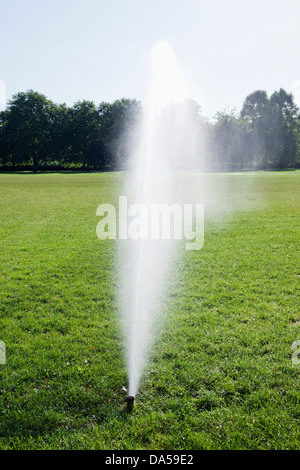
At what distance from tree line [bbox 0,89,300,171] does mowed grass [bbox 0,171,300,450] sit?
67.7 m

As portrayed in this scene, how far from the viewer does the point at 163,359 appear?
4020mm

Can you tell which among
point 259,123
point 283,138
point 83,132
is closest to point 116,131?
point 83,132

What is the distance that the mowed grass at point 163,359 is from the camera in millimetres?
2959

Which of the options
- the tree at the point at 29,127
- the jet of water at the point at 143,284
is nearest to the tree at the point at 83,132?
the tree at the point at 29,127

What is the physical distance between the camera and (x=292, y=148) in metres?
78.4

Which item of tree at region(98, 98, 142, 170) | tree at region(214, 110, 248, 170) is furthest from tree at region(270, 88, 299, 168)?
tree at region(98, 98, 142, 170)

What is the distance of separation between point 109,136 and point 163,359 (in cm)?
7743

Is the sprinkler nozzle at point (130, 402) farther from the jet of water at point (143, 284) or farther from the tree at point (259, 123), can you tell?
the tree at point (259, 123)

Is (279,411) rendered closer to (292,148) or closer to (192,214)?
(192,214)

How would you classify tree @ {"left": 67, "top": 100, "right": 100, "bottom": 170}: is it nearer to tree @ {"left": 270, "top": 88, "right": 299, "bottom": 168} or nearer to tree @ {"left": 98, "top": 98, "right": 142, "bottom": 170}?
tree @ {"left": 98, "top": 98, "right": 142, "bottom": 170}

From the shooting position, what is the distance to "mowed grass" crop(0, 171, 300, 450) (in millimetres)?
2959

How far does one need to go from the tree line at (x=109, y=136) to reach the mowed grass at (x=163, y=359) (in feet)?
222

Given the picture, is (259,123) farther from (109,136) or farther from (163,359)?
(163,359)

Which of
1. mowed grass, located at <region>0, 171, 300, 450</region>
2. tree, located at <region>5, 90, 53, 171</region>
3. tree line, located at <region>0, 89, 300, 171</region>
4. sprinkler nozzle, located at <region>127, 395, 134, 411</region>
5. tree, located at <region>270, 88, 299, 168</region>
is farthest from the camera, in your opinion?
tree, located at <region>270, 88, 299, 168</region>
